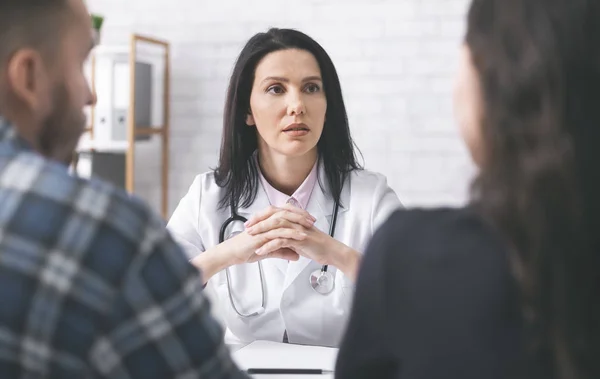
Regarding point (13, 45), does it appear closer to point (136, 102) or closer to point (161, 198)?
point (136, 102)

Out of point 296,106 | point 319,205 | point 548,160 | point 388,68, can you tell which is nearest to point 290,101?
point 296,106

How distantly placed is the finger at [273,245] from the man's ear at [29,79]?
3.12 ft

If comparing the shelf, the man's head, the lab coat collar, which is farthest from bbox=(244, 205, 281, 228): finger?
the shelf

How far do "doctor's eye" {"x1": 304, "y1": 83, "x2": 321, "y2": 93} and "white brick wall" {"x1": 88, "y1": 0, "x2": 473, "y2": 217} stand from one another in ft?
4.42

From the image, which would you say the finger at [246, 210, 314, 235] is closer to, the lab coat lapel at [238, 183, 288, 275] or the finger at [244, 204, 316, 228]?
the finger at [244, 204, 316, 228]

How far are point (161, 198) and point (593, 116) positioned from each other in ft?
9.68

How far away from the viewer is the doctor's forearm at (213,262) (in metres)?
1.64

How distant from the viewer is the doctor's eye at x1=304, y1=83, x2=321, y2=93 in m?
1.82

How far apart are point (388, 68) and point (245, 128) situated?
1382 millimetres

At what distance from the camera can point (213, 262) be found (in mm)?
1640

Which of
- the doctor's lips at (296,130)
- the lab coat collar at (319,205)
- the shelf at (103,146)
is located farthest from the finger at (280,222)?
the shelf at (103,146)

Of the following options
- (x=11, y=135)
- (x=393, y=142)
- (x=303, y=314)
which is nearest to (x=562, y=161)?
(x=11, y=135)

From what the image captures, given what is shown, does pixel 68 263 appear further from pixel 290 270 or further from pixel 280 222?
pixel 290 270

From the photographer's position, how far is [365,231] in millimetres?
1751
